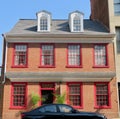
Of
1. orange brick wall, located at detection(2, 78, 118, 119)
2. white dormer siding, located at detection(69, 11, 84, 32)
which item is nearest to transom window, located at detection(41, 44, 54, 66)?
orange brick wall, located at detection(2, 78, 118, 119)

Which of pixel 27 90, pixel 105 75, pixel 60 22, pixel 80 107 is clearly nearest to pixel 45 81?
pixel 27 90

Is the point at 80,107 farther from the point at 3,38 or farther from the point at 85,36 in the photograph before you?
the point at 3,38

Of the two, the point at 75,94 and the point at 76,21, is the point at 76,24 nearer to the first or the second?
the point at 76,21

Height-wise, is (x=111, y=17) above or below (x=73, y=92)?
above

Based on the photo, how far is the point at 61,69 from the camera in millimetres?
25234

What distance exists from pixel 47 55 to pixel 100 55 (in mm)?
4875

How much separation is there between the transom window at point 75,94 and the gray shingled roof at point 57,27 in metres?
5.13

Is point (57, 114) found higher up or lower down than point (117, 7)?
lower down

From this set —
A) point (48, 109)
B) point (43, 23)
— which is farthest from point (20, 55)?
point (48, 109)

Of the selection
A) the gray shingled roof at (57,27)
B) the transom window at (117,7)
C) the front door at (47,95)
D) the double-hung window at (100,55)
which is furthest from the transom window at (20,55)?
the transom window at (117,7)

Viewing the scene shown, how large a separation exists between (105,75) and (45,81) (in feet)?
17.6

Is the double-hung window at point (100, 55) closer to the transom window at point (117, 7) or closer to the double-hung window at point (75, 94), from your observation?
the double-hung window at point (75, 94)

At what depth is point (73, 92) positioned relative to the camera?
82.1ft

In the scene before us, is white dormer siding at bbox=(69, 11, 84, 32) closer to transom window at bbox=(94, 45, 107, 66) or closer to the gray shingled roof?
the gray shingled roof
